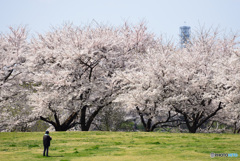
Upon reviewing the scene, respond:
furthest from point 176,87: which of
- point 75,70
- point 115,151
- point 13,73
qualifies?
point 13,73

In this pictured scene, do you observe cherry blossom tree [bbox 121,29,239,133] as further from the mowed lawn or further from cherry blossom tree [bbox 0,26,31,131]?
cherry blossom tree [bbox 0,26,31,131]

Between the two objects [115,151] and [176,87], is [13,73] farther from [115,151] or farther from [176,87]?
[115,151]

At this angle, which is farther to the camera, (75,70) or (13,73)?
(13,73)

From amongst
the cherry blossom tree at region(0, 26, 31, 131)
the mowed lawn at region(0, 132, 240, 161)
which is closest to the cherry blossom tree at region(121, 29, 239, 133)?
the mowed lawn at region(0, 132, 240, 161)

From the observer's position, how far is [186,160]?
476 inches

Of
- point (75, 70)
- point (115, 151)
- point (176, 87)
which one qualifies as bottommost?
point (115, 151)

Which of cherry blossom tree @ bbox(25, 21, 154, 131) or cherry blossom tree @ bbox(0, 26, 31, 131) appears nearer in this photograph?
cherry blossom tree @ bbox(25, 21, 154, 131)

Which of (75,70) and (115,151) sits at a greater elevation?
(75,70)

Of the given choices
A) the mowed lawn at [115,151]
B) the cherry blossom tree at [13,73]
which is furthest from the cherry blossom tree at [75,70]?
the mowed lawn at [115,151]

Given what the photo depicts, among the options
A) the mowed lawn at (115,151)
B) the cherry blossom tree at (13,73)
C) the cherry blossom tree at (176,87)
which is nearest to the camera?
the mowed lawn at (115,151)

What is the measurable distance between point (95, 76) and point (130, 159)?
16.8 metres

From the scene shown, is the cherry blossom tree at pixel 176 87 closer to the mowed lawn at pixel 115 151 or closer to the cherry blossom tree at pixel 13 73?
the mowed lawn at pixel 115 151

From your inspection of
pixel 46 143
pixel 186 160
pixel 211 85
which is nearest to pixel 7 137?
pixel 46 143

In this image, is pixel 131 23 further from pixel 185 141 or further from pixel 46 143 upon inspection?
pixel 46 143
